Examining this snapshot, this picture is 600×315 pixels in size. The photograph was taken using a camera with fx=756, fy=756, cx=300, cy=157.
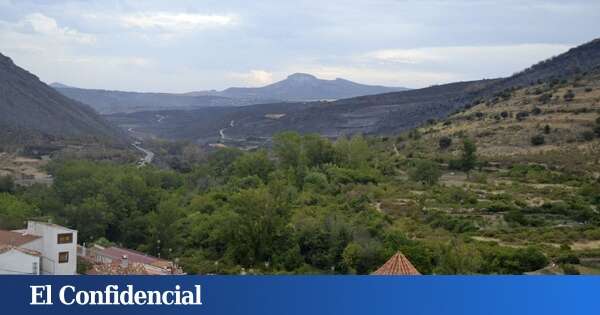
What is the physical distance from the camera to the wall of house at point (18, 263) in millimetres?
22062

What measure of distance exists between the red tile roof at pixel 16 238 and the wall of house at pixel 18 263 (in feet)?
3.06

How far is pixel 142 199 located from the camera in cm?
4016

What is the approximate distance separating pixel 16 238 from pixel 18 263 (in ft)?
7.29

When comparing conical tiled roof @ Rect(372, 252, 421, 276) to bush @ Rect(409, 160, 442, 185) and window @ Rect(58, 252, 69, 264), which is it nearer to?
window @ Rect(58, 252, 69, 264)

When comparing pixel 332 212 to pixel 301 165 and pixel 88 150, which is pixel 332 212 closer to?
pixel 301 165

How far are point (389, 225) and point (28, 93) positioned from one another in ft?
262

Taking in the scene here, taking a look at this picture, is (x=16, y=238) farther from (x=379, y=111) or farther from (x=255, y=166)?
(x=379, y=111)

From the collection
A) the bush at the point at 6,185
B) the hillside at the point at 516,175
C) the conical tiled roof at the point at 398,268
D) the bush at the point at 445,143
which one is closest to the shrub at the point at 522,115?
the hillside at the point at 516,175

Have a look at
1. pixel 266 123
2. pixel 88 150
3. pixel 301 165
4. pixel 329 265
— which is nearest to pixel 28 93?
pixel 88 150

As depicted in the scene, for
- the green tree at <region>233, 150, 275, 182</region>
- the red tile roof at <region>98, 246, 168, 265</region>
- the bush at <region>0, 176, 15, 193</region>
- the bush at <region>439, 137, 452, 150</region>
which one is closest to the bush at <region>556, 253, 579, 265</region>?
the red tile roof at <region>98, 246, 168, 265</region>

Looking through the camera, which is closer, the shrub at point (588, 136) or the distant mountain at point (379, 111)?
the shrub at point (588, 136)

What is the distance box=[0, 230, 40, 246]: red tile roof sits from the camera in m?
23.9

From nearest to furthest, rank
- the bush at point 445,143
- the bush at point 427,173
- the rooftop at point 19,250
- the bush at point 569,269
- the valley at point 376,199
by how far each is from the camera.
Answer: the bush at point 569,269, the rooftop at point 19,250, the valley at point 376,199, the bush at point 427,173, the bush at point 445,143

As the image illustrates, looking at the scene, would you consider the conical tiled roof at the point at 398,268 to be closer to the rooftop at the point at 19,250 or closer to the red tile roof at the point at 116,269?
the red tile roof at the point at 116,269
